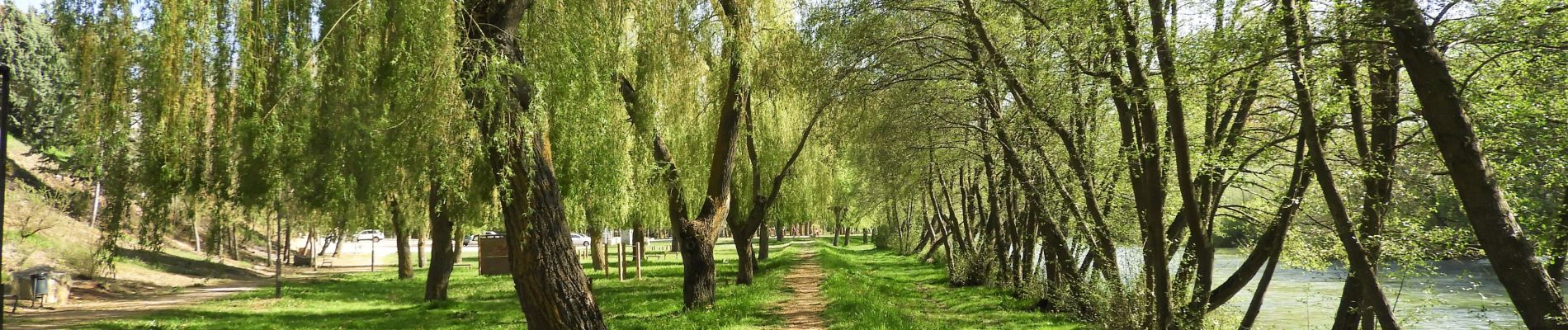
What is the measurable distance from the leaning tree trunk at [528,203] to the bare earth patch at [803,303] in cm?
429

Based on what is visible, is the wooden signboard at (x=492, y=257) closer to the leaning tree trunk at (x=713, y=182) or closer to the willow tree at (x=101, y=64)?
the leaning tree trunk at (x=713, y=182)

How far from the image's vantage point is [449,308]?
Answer: 15.5m

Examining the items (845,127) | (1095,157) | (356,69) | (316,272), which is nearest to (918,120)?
(845,127)

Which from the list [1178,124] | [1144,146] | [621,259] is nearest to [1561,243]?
[1178,124]

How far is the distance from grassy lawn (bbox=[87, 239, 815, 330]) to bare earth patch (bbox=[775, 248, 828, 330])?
0.26 m

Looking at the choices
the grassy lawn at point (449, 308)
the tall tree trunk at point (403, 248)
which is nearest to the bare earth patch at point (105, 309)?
the grassy lawn at point (449, 308)

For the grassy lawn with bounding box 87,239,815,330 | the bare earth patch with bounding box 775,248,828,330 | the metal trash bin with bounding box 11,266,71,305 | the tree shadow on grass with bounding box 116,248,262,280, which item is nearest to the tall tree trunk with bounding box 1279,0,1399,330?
the bare earth patch with bounding box 775,248,828,330

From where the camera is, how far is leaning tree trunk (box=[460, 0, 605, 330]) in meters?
7.44

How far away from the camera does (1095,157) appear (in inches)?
405

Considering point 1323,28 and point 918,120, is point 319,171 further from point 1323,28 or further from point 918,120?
point 1323,28

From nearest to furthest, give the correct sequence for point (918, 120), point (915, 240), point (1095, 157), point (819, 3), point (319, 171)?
point (319, 171)
point (1095, 157)
point (819, 3)
point (918, 120)
point (915, 240)

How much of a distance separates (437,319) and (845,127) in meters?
6.94

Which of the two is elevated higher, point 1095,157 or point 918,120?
point 918,120

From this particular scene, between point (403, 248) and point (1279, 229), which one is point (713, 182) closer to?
point (1279, 229)
